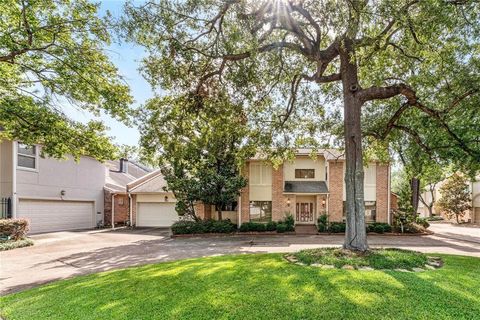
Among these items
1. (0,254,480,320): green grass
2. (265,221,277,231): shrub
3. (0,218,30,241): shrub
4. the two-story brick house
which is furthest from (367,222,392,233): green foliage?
(0,218,30,241): shrub

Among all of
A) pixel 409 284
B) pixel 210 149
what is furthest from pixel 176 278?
pixel 210 149

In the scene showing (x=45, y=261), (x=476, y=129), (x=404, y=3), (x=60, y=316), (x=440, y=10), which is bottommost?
(x=45, y=261)

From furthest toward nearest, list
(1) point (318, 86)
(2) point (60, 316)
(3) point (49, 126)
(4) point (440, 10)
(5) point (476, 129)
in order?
(1) point (318, 86), (3) point (49, 126), (5) point (476, 129), (4) point (440, 10), (2) point (60, 316)

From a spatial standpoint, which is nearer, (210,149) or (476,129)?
(476,129)

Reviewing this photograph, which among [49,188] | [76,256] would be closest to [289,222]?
[76,256]

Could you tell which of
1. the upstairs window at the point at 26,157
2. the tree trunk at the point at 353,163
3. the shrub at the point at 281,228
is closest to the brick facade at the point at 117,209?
the upstairs window at the point at 26,157

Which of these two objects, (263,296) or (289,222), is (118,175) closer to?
(289,222)

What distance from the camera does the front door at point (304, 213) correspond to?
22.9 meters

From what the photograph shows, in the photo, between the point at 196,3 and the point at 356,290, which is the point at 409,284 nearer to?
the point at 356,290

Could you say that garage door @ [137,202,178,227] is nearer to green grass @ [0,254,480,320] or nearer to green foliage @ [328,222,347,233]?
green foliage @ [328,222,347,233]

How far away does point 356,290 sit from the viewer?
5.36 metres

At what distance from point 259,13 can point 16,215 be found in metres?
17.6

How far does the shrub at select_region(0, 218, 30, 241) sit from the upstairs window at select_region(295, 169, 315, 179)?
1737cm

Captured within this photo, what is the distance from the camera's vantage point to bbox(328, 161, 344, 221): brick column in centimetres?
2123
